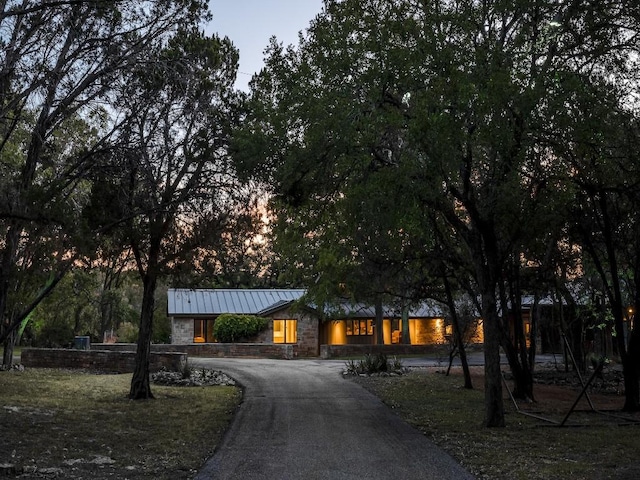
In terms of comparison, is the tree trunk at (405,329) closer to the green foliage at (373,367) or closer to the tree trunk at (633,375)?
the green foliage at (373,367)

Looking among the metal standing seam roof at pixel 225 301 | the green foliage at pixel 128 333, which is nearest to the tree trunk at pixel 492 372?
the metal standing seam roof at pixel 225 301

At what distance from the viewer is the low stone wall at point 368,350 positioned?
3334 centimetres

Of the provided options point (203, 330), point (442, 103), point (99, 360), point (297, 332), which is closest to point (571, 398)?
point (442, 103)

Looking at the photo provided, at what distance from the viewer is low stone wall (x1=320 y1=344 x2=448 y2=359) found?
109 feet

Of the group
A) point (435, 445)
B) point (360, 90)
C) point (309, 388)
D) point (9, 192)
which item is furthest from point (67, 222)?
point (309, 388)

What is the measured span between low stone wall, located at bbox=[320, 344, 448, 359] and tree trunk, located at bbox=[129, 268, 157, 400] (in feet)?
59.2

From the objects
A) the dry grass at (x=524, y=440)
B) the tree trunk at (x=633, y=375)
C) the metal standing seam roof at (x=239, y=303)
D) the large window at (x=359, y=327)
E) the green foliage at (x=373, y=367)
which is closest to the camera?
the dry grass at (x=524, y=440)

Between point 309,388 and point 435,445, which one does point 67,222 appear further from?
point 309,388

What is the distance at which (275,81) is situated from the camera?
12.3 m

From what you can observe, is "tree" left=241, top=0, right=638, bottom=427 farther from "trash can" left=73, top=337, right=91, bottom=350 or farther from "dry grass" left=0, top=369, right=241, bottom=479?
"trash can" left=73, top=337, right=91, bottom=350

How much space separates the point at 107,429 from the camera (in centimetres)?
1095

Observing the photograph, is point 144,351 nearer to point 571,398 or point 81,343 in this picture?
point 571,398

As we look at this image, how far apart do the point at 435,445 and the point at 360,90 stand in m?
6.12

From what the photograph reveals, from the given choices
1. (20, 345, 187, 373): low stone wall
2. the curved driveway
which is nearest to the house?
(20, 345, 187, 373): low stone wall
